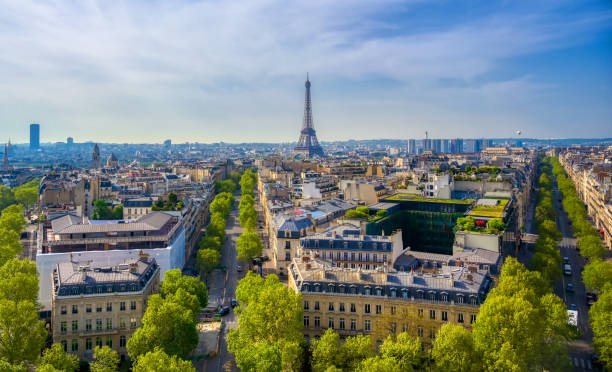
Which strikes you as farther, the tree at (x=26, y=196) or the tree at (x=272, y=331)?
the tree at (x=26, y=196)

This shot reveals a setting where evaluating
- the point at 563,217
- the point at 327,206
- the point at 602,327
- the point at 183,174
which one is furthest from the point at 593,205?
the point at 183,174

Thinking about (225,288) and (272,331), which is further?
A: (225,288)

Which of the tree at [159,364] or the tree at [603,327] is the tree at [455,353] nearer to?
the tree at [603,327]

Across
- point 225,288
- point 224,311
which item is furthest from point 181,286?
point 225,288

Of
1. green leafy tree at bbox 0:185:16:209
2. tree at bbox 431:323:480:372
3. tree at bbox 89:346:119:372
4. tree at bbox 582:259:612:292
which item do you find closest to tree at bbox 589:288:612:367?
tree at bbox 582:259:612:292

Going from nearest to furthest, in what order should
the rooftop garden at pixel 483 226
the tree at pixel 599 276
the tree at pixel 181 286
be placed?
the tree at pixel 181 286 < the tree at pixel 599 276 < the rooftop garden at pixel 483 226

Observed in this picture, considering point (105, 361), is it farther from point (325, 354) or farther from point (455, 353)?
point (455, 353)

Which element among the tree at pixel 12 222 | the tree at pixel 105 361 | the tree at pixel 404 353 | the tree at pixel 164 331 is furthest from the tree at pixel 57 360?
the tree at pixel 12 222
